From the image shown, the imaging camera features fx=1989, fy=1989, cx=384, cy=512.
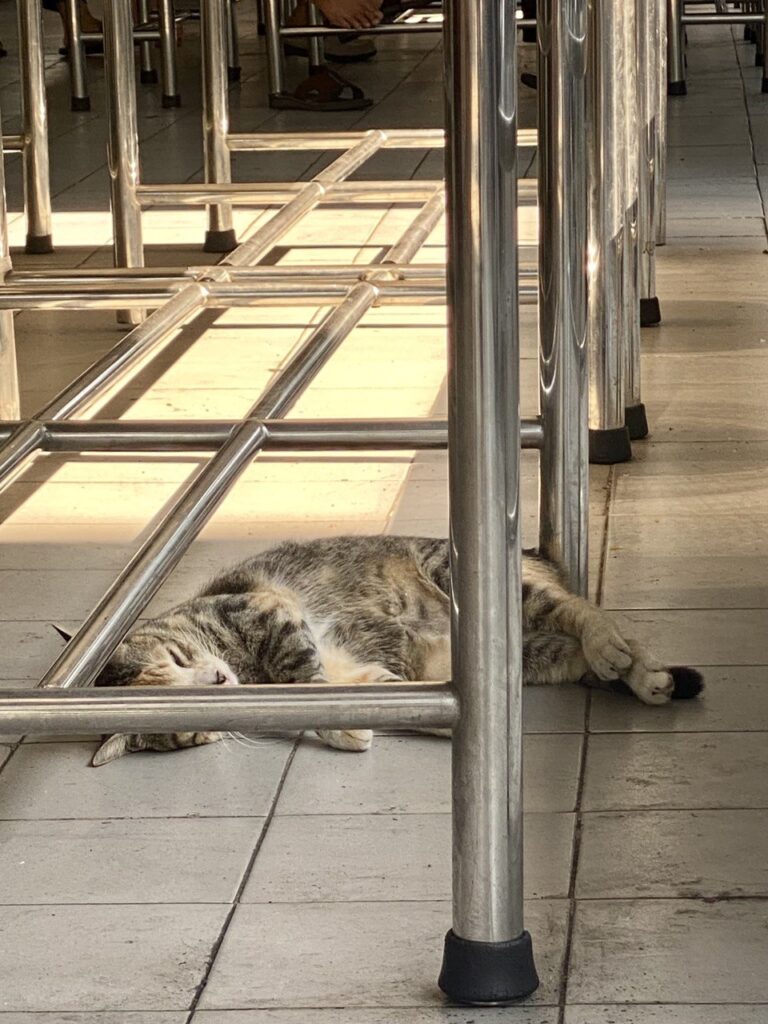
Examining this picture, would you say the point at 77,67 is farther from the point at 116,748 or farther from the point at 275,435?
the point at 116,748

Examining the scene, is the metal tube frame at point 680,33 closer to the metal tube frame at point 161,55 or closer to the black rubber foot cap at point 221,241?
the metal tube frame at point 161,55

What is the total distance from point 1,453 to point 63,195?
3.52 m

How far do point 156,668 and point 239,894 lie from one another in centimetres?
47

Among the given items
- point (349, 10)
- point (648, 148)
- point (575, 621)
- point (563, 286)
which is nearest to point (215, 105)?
point (349, 10)

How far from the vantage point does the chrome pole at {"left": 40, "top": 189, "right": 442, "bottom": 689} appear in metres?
1.93

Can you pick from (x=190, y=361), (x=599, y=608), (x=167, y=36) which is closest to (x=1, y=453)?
(x=599, y=608)

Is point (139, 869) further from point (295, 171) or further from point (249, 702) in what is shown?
point (295, 171)

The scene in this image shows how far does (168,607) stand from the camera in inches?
103

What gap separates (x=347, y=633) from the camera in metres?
2.39

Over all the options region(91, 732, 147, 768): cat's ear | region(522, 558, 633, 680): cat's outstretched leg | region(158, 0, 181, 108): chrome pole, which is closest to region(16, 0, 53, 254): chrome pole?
region(158, 0, 181, 108): chrome pole

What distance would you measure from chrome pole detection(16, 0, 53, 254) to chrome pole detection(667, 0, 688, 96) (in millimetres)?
2738

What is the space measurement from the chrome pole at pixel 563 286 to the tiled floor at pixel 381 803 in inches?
4.9

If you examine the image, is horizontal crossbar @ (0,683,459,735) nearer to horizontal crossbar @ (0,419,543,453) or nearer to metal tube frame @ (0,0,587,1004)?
metal tube frame @ (0,0,587,1004)

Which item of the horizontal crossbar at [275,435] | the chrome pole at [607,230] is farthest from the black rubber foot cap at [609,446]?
the horizontal crossbar at [275,435]
